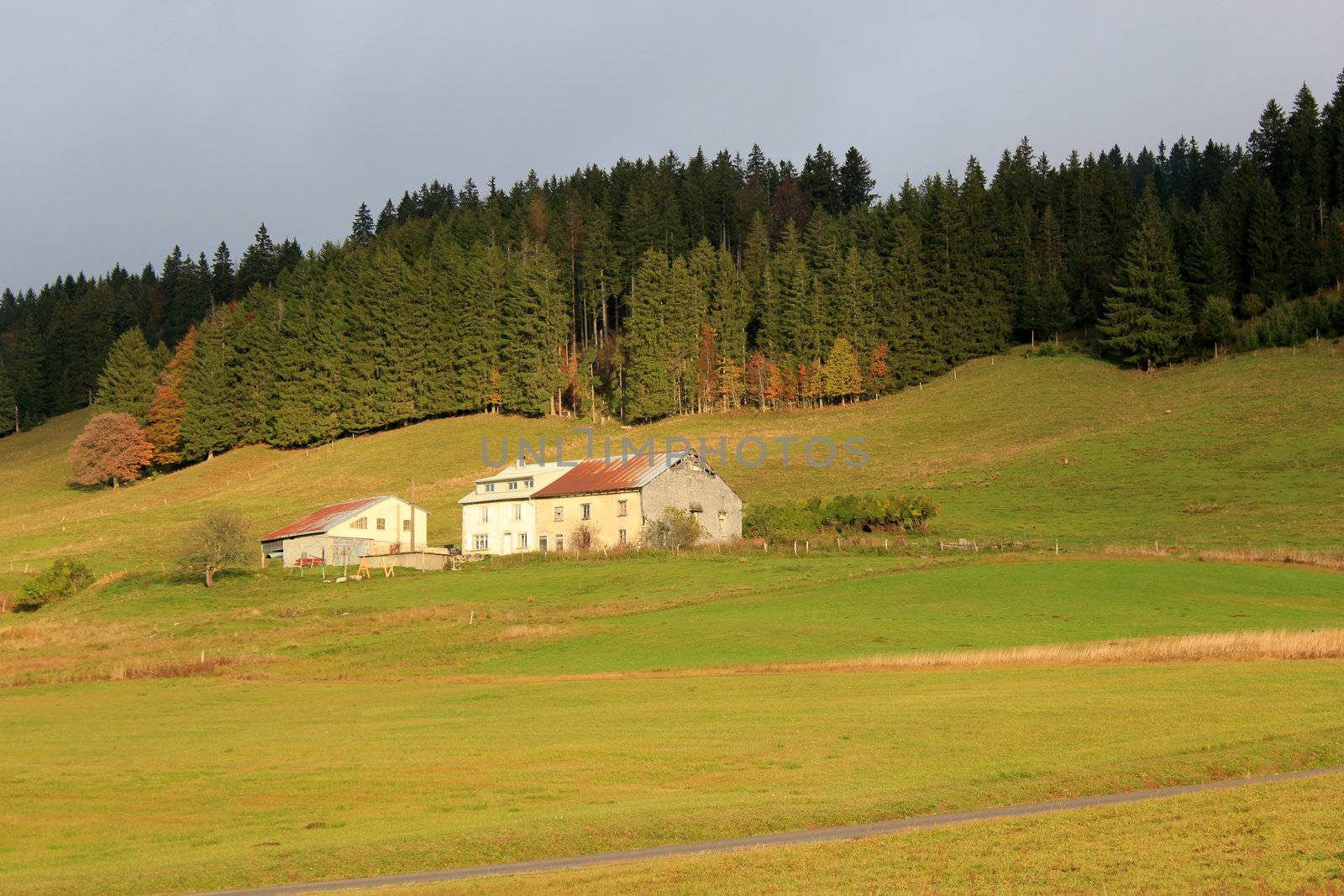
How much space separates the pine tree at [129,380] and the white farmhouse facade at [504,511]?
6513 centimetres

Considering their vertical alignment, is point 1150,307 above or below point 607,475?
above

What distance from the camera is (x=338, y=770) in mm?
23094

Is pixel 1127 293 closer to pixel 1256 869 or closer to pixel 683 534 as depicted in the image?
pixel 683 534

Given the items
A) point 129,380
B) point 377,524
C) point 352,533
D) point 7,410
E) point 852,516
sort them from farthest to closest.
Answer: point 7,410
point 129,380
point 377,524
point 352,533
point 852,516

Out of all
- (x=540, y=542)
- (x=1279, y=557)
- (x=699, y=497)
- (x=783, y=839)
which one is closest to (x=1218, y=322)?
(x=699, y=497)

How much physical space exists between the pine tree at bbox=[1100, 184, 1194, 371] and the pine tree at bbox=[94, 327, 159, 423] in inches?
3992

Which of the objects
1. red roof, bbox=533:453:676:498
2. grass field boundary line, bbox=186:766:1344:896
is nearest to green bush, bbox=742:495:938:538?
red roof, bbox=533:453:676:498

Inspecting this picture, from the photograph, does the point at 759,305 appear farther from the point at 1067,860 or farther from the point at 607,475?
the point at 1067,860

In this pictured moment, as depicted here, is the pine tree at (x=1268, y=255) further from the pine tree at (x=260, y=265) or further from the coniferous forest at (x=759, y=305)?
the pine tree at (x=260, y=265)


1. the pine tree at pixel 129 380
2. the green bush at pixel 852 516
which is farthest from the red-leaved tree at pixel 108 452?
the green bush at pixel 852 516

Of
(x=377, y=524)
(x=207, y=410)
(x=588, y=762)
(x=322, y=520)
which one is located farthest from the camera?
(x=207, y=410)

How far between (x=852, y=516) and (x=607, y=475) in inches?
659

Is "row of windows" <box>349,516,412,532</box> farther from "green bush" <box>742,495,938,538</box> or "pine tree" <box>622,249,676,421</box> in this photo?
"pine tree" <box>622,249,676,421</box>

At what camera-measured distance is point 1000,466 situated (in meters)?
87.9
